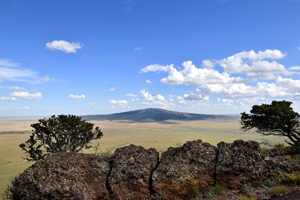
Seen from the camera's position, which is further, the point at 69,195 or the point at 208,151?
the point at 208,151

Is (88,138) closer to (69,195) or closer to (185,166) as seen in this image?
(69,195)

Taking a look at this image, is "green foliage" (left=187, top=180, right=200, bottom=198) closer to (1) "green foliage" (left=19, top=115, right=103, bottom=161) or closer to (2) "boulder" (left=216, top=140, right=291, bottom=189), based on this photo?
(2) "boulder" (left=216, top=140, right=291, bottom=189)

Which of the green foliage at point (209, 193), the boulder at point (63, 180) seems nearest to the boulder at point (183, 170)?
the green foliage at point (209, 193)

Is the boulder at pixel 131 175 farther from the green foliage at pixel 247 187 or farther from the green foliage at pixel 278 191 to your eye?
the green foliage at pixel 278 191

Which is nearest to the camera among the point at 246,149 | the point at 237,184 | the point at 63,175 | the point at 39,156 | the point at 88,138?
the point at 63,175

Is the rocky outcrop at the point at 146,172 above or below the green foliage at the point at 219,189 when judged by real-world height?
above

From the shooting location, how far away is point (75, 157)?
422 inches

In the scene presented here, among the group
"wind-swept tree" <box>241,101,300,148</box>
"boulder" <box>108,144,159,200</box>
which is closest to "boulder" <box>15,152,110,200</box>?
"boulder" <box>108,144,159,200</box>

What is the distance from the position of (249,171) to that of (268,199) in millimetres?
1837

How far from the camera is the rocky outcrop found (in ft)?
30.8

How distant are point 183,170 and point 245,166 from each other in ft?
13.1

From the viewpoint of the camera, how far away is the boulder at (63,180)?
9.06 metres

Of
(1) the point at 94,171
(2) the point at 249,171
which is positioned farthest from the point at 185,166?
(1) the point at 94,171

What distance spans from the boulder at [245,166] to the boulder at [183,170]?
0.62m
